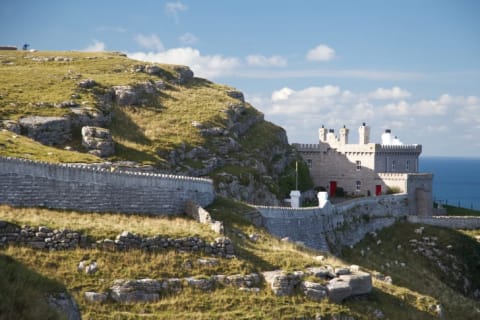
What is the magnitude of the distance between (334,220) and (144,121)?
21.5m

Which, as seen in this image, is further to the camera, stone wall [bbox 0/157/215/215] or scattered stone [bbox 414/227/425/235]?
scattered stone [bbox 414/227/425/235]

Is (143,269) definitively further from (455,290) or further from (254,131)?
(254,131)

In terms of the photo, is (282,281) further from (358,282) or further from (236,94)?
(236,94)

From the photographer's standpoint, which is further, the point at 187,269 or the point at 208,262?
the point at 208,262

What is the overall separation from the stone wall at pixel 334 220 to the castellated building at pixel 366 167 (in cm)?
331

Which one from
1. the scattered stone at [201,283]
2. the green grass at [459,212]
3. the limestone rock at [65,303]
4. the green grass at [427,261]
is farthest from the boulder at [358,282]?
the green grass at [459,212]

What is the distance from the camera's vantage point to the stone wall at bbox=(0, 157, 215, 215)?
33.8m

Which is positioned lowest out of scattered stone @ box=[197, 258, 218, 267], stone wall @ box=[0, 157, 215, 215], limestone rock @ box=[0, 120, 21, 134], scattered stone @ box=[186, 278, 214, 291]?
scattered stone @ box=[186, 278, 214, 291]

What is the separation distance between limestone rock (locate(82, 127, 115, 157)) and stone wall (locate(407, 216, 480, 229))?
31.9 metres

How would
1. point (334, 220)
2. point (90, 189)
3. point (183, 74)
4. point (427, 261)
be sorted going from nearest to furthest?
point (90, 189)
point (334, 220)
point (427, 261)
point (183, 74)

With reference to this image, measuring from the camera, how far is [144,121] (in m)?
69.8

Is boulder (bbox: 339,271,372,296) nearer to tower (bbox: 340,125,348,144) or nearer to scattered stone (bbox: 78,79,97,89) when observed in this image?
scattered stone (bbox: 78,79,97,89)

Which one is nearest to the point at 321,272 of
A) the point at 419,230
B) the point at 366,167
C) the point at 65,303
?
the point at 65,303

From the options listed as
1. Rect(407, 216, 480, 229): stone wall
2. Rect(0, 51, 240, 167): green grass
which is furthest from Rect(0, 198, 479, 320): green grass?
Rect(407, 216, 480, 229): stone wall
